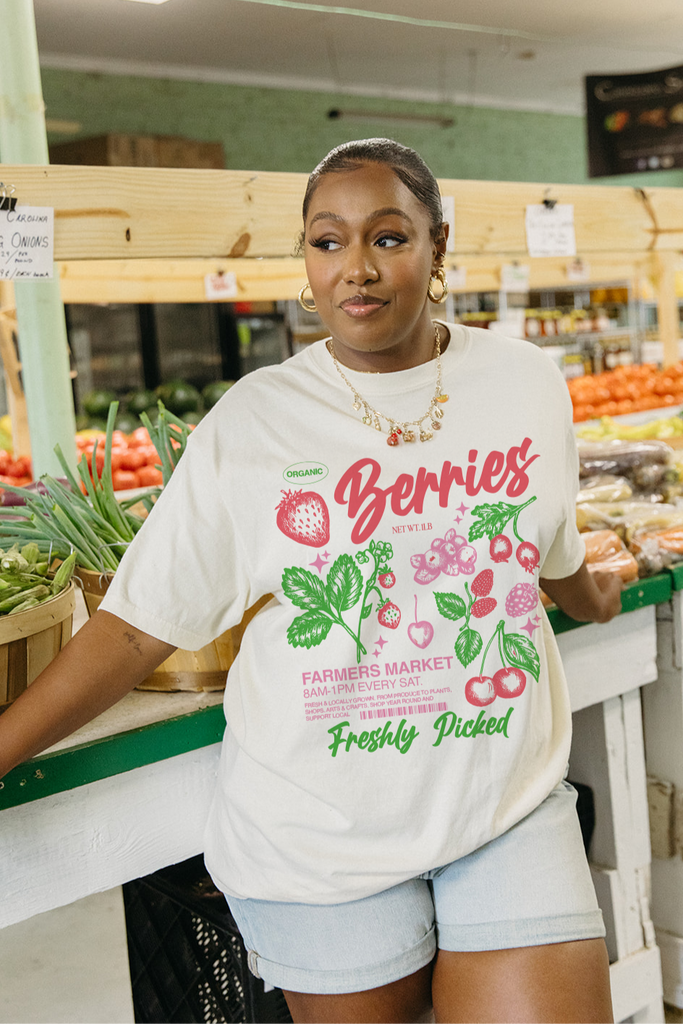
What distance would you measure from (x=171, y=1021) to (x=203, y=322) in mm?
5550

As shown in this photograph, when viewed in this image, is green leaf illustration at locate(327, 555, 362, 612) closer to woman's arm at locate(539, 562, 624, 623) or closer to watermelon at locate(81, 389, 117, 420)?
woman's arm at locate(539, 562, 624, 623)

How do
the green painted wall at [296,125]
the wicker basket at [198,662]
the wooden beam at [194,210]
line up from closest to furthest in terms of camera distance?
the wicker basket at [198,662] < the wooden beam at [194,210] < the green painted wall at [296,125]

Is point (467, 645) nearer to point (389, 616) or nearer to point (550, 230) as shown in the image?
point (389, 616)

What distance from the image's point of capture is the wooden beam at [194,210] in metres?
2.12

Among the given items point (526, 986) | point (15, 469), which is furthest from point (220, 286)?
point (526, 986)

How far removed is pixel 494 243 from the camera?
8.97ft

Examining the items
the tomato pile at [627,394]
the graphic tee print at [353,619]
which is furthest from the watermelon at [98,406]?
the graphic tee print at [353,619]

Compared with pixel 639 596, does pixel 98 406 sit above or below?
above

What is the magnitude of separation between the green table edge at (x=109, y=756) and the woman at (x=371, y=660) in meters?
0.10

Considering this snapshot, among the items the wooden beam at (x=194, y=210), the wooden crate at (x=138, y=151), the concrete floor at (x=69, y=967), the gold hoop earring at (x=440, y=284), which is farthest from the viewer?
the wooden crate at (x=138, y=151)

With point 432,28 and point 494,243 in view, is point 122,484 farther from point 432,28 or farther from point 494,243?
point 432,28

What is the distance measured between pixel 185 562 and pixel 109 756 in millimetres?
339

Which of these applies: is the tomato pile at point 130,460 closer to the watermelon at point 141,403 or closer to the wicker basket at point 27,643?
the watermelon at point 141,403

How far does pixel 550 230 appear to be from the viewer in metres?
2.86
